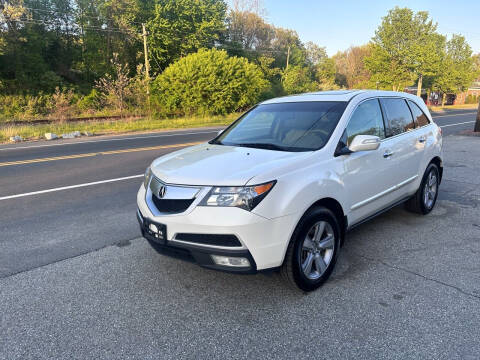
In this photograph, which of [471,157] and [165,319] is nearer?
[165,319]

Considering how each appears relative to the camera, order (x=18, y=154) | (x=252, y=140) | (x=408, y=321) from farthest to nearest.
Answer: (x=18, y=154), (x=252, y=140), (x=408, y=321)

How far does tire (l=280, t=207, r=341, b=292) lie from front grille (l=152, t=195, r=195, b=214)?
886mm

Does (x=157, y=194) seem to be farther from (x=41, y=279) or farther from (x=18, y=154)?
(x=18, y=154)

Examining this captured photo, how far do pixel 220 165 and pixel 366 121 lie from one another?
1.83 meters

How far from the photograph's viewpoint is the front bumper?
2.66m

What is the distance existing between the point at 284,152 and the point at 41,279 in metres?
2.60

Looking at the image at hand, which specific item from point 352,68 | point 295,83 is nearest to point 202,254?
point 295,83

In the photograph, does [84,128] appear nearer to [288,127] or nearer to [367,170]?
Result: [288,127]

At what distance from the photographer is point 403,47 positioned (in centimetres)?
4891

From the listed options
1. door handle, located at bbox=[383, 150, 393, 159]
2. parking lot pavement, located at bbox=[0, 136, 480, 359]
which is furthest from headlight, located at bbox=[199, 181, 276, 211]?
door handle, located at bbox=[383, 150, 393, 159]

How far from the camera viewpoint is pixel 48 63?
37344mm

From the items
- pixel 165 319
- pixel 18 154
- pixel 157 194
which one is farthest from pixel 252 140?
pixel 18 154

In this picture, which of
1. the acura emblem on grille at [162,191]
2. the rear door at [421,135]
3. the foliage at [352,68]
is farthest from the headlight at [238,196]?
the foliage at [352,68]

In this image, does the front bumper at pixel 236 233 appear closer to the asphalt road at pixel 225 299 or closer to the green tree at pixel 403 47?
the asphalt road at pixel 225 299
